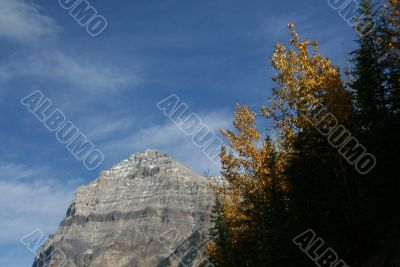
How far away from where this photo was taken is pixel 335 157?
2689 centimetres

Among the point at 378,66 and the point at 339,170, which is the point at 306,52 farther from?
the point at 339,170

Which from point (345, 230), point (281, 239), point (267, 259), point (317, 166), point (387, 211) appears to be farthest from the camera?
point (267, 259)

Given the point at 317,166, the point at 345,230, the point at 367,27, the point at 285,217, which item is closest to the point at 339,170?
the point at 317,166

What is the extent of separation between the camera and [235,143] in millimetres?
31859

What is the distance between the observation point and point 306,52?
2644cm

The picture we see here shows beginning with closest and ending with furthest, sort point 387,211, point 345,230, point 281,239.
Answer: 1. point 387,211
2. point 345,230
3. point 281,239

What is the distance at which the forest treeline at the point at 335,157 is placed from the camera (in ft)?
81.0

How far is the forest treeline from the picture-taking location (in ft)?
81.0

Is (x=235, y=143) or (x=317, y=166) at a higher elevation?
(x=235, y=143)

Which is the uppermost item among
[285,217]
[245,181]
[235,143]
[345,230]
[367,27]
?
[367,27]

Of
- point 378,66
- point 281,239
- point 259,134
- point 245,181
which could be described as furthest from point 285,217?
point 378,66

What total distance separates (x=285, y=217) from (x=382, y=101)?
10093mm

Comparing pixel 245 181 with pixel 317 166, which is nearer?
pixel 317 166

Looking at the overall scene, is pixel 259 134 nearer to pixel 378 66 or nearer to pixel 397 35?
pixel 378 66
